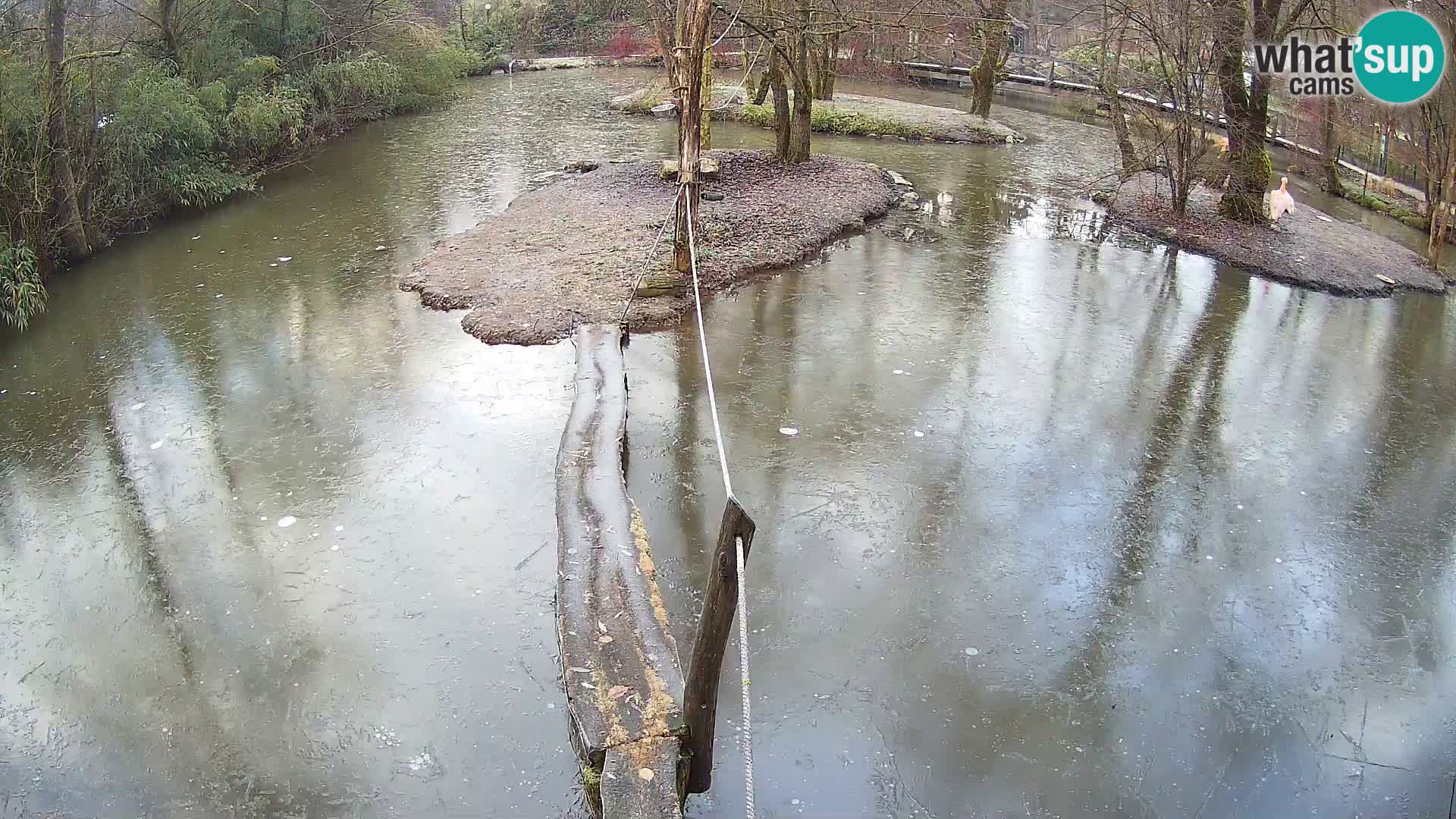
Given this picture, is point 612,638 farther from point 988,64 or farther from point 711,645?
point 988,64

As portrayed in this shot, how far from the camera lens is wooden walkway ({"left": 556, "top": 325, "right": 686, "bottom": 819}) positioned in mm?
3656

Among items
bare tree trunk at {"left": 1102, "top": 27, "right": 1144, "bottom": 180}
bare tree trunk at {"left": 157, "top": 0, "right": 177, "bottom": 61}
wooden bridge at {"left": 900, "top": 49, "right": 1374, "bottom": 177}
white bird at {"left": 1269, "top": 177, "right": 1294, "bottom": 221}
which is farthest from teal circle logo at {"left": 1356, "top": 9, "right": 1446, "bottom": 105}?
bare tree trunk at {"left": 157, "top": 0, "right": 177, "bottom": 61}

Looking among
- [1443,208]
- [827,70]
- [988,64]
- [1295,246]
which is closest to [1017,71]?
[988,64]

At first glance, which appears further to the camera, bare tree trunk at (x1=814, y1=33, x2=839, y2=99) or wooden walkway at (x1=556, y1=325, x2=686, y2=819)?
bare tree trunk at (x1=814, y1=33, x2=839, y2=99)

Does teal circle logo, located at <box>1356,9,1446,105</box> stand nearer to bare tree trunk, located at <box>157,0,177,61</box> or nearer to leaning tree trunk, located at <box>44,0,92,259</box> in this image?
leaning tree trunk, located at <box>44,0,92,259</box>

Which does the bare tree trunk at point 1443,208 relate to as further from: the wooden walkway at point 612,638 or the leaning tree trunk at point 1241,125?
the wooden walkway at point 612,638

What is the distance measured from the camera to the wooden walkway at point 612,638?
3.66 meters

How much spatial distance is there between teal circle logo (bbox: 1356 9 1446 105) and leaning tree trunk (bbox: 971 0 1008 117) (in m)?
6.71

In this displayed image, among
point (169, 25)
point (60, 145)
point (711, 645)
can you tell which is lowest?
point (711, 645)

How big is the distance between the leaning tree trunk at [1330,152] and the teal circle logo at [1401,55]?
2333mm

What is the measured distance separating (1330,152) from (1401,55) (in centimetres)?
362

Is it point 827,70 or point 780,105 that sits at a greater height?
point 827,70

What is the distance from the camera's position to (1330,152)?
15.3 m

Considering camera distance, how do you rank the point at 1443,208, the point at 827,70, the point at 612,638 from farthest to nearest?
1. the point at 827,70
2. the point at 1443,208
3. the point at 612,638
